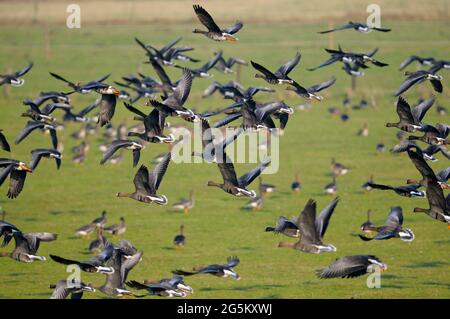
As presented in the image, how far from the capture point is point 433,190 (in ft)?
79.5

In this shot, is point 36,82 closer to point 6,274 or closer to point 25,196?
point 25,196

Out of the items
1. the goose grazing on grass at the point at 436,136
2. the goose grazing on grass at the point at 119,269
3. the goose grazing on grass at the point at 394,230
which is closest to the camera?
the goose grazing on grass at the point at 119,269

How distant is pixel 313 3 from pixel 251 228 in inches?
2794

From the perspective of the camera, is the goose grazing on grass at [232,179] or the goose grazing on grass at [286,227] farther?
the goose grazing on grass at [232,179]

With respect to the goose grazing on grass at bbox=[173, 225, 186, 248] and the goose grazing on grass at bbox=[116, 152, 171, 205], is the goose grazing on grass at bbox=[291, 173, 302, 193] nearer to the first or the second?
the goose grazing on grass at bbox=[173, 225, 186, 248]

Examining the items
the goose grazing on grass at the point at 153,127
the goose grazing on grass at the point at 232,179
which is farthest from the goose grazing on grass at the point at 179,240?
the goose grazing on grass at the point at 232,179

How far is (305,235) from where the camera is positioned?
23641mm

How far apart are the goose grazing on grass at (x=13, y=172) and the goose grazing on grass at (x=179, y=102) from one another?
11.6 ft

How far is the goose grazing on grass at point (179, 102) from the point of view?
2598 cm

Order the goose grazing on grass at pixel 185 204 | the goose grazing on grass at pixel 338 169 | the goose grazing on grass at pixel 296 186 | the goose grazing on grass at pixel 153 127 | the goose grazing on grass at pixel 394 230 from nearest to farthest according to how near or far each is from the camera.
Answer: the goose grazing on grass at pixel 394 230, the goose grazing on grass at pixel 153 127, the goose grazing on grass at pixel 185 204, the goose grazing on grass at pixel 296 186, the goose grazing on grass at pixel 338 169

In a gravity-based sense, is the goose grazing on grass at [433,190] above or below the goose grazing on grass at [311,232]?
above

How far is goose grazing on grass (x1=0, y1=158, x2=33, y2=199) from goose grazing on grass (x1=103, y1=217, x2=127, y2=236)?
6.77 m

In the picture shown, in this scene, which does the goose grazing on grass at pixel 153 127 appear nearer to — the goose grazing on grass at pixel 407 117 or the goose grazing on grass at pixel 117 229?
the goose grazing on grass at pixel 407 117

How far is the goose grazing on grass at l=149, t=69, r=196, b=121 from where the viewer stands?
2598 centimetres
